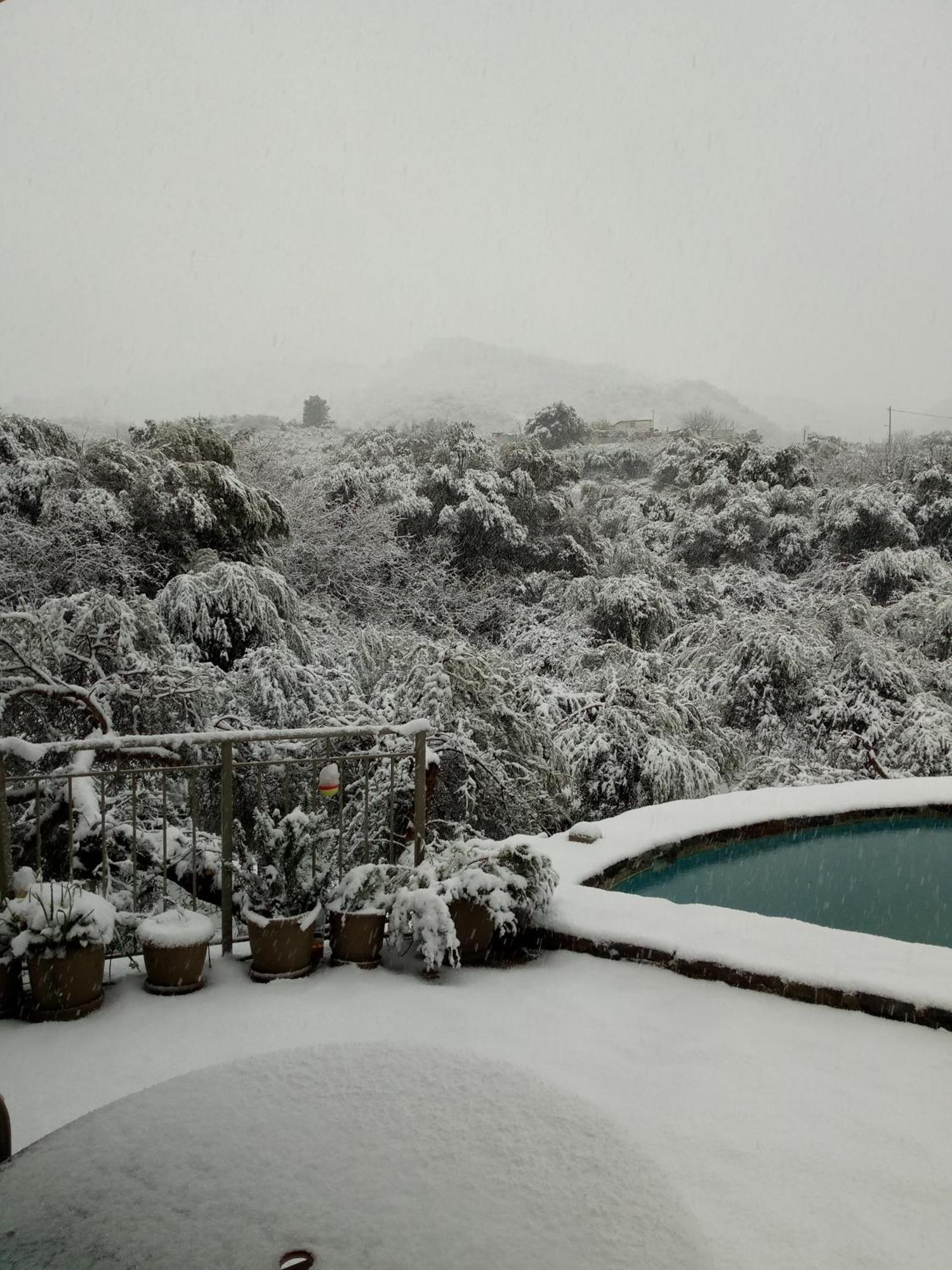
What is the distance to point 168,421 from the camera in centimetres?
984

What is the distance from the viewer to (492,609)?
447 inches

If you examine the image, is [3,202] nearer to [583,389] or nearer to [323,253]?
[323,253]

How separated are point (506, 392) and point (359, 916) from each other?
36.3 meters

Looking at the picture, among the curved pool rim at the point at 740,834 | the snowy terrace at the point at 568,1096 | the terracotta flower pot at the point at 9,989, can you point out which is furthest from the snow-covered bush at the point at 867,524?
the terracotta flower pot at the point at 9,989

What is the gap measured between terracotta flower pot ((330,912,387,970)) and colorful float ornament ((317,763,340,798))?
16.7 inches

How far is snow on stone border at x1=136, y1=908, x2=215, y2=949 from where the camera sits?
104 inches

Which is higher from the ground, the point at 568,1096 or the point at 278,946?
the point at 568,1096

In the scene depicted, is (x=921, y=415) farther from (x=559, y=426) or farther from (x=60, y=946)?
(x=60, y=946)

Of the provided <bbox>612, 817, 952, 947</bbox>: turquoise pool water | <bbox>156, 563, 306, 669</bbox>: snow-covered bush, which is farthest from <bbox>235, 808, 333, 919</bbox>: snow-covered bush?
<bbox>156, 563, 306, 669</bbox>: snow-covered bush

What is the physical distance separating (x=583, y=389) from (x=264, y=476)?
3329 cm

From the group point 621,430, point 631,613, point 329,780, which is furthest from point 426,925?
point 621,430

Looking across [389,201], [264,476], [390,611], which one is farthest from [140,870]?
[389,201]

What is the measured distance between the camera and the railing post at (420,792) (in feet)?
10.7

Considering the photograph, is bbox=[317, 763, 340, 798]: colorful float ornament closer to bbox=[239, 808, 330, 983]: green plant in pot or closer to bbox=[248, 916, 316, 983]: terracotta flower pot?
bbox=[239, 808, 330, 983]: green plant in pot
